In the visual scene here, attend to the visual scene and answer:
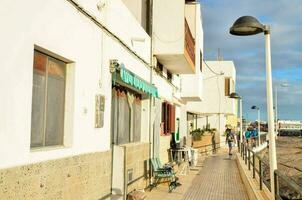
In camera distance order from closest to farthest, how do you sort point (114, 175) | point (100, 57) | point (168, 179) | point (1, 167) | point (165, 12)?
point (1, 167) < point (100, 57) < point (114, 175) < point (168, 179) < point (165, 12)

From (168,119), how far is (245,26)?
1031 cm

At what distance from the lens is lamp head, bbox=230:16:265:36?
25.2 ft

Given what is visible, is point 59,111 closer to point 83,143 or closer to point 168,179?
point 83,143

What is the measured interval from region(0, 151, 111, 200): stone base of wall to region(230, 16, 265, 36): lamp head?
3441 millimetres

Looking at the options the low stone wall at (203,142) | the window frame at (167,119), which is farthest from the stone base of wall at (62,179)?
the low stone wall at (203,142)

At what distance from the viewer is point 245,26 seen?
7.66 m

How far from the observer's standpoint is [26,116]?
5195mm

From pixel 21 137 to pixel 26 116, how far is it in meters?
0.28

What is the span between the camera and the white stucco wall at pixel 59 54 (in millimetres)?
4785

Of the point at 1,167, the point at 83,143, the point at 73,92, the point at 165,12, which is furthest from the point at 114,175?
the point at 165,12

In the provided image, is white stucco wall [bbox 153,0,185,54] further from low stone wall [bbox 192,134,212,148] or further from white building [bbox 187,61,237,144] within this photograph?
white building [bbox 187,61,237,144]

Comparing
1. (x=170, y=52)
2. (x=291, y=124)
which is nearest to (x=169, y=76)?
(x=170, y=52)

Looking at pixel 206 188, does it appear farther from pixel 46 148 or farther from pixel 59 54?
pixel 59 54

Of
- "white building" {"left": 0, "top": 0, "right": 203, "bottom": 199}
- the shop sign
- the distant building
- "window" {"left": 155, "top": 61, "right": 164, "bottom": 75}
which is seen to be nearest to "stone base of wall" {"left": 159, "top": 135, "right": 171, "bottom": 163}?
"window" {"left": 155, "top": 61, "right": 164, "bottom": 75}
